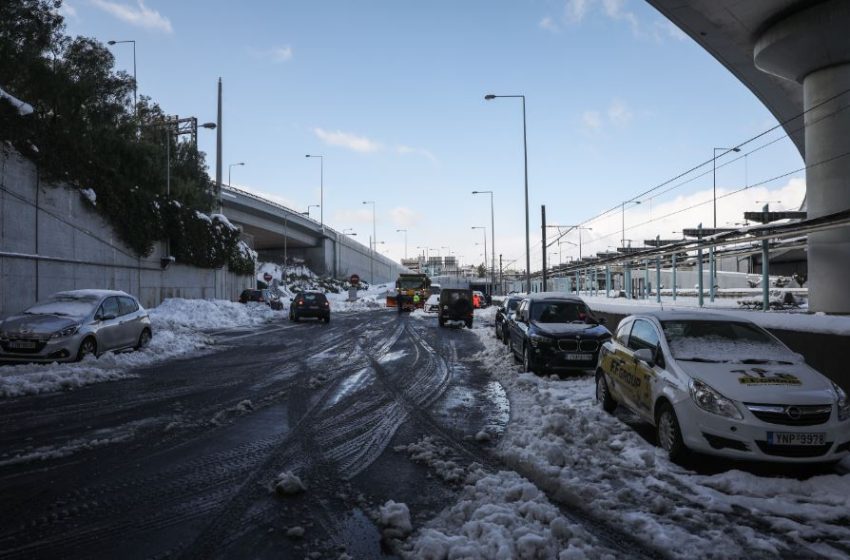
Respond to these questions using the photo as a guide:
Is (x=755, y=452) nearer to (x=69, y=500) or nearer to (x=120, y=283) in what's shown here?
(x=69, y=500)

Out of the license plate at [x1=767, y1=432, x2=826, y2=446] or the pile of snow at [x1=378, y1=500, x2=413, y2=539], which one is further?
the license plate at [x1=767, y1=432, x2=826, y2=446]

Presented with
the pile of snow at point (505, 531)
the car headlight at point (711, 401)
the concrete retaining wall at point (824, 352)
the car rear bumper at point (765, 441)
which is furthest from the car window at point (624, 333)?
the pile of snow at point (505, 531)

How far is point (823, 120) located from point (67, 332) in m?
21.0

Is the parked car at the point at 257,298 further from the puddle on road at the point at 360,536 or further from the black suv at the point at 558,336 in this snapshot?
the puddle on road at the point at 360,536

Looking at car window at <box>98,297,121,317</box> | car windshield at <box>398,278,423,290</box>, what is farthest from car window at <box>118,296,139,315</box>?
car windshield at <box>398,278,423,290</box>

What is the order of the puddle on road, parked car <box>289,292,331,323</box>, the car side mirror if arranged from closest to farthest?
the puddle on road
the car side mirror
parked car <box>289,292,331,323</box>

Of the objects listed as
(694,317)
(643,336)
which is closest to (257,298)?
(643,336)

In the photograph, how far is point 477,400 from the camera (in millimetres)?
8641

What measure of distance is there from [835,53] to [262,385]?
1849 cm

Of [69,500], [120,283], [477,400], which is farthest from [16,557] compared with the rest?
[120,283]

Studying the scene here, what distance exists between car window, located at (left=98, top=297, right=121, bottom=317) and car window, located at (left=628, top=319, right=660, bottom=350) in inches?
444

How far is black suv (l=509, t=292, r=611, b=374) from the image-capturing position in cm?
1048

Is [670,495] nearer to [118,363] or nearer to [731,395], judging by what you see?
→ [731,395]

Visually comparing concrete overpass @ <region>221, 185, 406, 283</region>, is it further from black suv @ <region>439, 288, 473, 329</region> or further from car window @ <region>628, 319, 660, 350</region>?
car window @ <region>628, 319, 660, 350</region>
